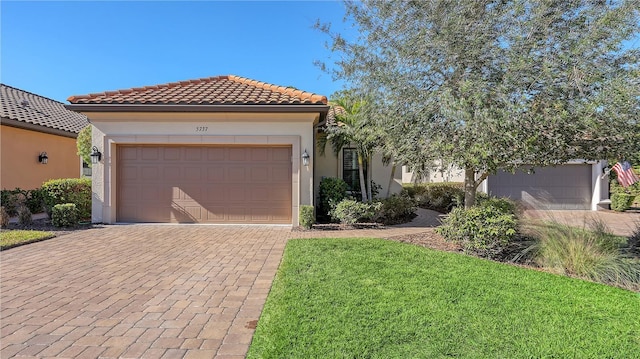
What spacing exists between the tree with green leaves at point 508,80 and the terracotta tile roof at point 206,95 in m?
3.43

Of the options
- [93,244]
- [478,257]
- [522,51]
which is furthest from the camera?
[93,244]

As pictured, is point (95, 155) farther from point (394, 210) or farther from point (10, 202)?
point (394, 210)

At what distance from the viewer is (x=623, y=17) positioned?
479cm

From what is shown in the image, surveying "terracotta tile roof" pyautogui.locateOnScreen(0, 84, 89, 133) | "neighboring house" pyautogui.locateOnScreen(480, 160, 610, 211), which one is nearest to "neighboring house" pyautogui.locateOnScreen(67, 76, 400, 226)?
"terracotta tile roof" pyautogui.locateOnScreen(0, 84, 89, 133)

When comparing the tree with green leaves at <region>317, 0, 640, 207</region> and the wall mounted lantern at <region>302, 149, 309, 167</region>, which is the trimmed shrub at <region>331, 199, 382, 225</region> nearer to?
the wall mounted lantern at <region>302, 149, 309, 167</region>

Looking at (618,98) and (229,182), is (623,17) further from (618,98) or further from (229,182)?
(229,182)

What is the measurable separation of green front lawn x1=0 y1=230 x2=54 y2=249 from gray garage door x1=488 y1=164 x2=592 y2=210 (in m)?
17.1

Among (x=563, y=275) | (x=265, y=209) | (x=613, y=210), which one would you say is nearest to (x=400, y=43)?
(x=563, y=275)

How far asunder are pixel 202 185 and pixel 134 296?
19.2 ft

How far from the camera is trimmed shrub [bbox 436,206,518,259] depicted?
5984mm

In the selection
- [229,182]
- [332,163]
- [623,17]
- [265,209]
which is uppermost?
[623,17]

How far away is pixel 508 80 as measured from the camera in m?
5.20

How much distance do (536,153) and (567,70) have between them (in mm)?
1437

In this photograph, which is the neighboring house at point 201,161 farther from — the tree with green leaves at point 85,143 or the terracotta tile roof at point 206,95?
the tree with green leaves at point 85,143
